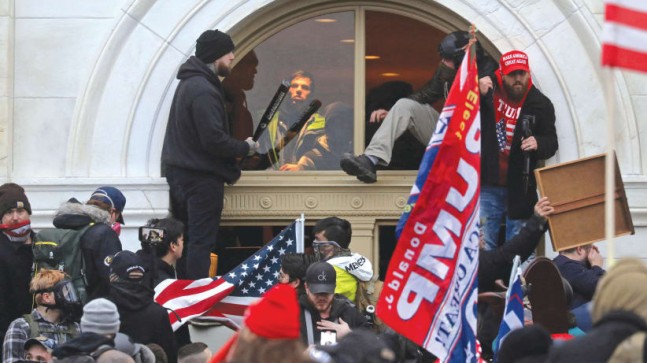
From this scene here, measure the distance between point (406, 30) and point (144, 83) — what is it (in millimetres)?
2176

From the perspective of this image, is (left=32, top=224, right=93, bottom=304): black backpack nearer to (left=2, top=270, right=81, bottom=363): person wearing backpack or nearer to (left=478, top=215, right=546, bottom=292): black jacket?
(left=2, top=270, right=81, bottom=363): person wearing backpack

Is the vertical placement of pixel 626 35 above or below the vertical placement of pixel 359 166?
above

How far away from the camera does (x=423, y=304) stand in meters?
9.32

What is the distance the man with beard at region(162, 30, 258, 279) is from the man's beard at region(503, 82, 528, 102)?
1.94 metres

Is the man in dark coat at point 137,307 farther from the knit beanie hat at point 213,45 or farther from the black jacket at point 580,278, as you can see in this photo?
the black jacket at point 580,278

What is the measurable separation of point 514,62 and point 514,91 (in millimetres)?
221

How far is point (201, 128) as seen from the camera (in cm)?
1263

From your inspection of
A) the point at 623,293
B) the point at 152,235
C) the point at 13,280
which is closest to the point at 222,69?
the point at 152,235

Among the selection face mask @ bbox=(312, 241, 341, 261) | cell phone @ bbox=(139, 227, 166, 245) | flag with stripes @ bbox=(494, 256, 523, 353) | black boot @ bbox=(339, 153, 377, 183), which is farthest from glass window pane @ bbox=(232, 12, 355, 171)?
flag with stripes @ bbox=(494, 256, 523, 353)

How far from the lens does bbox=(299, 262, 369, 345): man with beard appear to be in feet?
36.0

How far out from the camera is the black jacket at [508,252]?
1173 centimetres

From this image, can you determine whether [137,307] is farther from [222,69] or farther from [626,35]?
[626,35]

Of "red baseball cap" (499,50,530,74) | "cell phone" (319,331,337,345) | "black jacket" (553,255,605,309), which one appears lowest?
"cell phone" (319,331,337,345)

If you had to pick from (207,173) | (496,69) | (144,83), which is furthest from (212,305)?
(496,69)
